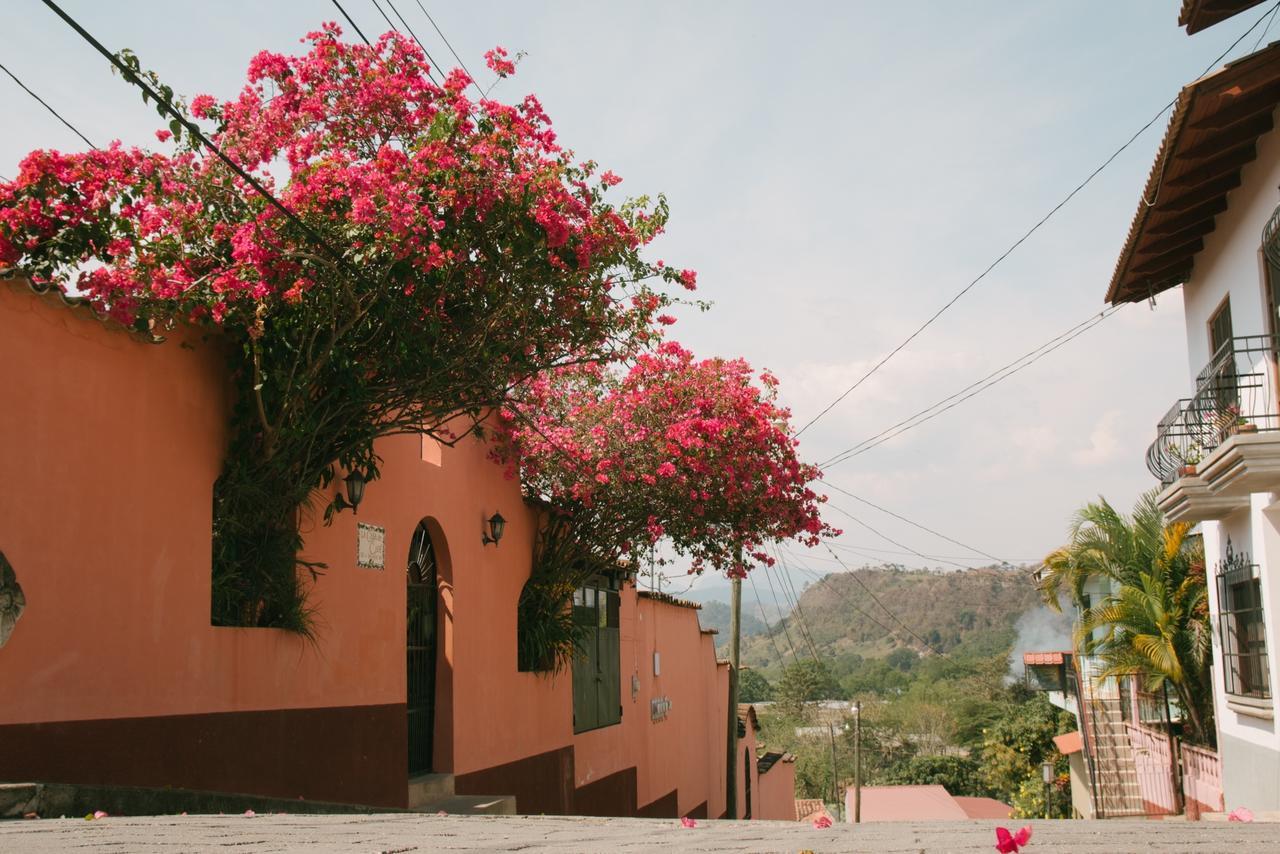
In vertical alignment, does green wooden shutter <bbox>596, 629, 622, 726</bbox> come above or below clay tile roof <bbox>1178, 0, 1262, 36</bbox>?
below

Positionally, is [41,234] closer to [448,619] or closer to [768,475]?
[448,619]

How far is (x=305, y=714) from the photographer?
972cm

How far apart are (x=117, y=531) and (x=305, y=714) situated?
265 centimetres

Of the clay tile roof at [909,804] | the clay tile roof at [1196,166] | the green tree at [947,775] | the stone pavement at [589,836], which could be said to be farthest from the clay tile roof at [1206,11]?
the green tree at [947,775]

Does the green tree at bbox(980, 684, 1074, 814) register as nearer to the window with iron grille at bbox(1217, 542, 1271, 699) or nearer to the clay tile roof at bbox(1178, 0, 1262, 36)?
the window with iron grille at bbox(1217, 542, 1271, 699)

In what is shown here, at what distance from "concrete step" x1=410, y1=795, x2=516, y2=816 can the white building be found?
739 centimetres

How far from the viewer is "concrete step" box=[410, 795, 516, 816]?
37.7 feet

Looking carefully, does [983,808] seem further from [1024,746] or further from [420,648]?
[420,648]

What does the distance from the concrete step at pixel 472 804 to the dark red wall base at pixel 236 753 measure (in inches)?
18.2

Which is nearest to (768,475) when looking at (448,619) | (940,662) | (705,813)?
(448,619)

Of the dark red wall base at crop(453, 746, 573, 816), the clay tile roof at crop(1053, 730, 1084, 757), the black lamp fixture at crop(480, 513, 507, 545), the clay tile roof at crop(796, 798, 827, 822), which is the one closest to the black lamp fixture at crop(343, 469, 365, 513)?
the black lamp fixture at crop(480, 513, 507, 545)

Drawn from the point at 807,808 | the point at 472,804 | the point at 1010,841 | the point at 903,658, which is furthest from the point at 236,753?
the point at 903,658

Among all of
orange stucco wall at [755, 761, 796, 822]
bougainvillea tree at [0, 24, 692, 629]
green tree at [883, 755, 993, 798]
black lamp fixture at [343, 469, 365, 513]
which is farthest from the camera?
green tree at [883, 755, 993, 798]

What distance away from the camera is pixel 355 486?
10.3 meters
